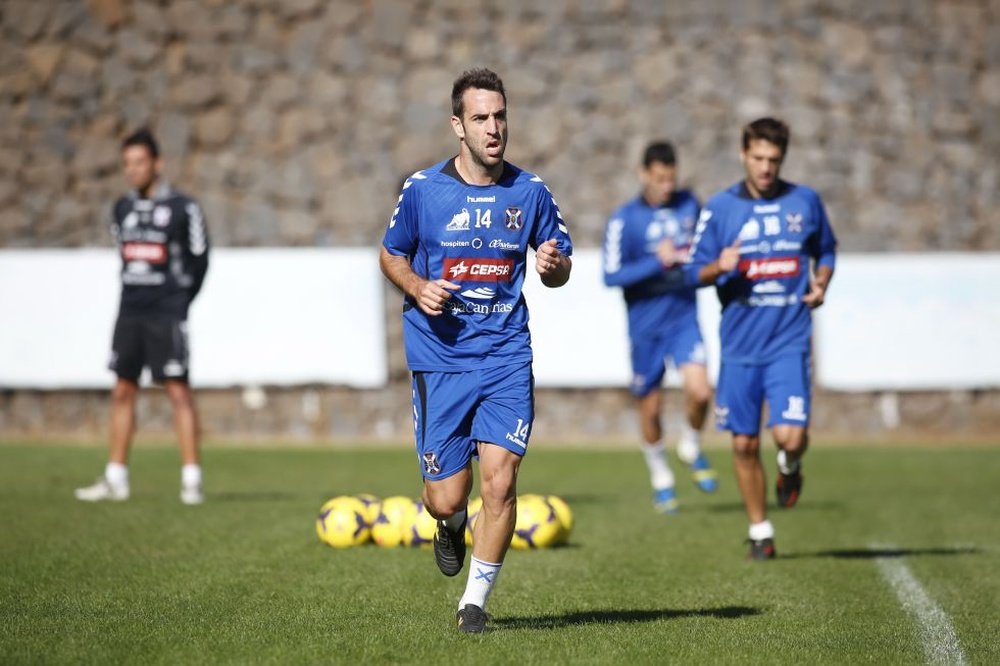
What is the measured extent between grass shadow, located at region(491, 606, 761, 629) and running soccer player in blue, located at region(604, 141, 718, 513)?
200 inches

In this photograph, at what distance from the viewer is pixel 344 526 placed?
9.36m

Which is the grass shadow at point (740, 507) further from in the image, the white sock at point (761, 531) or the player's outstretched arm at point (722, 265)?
the player's outstretched arm at point (722, 265)

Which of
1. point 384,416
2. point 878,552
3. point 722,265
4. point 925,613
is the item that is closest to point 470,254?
point 722,265

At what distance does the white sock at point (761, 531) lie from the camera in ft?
30.3

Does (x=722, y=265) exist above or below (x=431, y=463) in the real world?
above

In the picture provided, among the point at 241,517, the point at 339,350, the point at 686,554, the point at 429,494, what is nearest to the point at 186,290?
the point at 241,517

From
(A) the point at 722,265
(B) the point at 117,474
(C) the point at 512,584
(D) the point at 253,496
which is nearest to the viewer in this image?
(C) the point at 512,584

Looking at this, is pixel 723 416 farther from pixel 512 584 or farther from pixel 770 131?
pixel 512 584

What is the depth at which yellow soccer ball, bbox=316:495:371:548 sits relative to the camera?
9.34 meters

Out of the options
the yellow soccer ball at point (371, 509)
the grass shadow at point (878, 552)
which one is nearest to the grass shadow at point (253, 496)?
the yellow soccer ball at point (371, 509)

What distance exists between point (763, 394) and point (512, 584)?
228 cm

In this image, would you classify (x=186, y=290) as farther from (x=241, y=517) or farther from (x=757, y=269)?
(x=757, y=269)

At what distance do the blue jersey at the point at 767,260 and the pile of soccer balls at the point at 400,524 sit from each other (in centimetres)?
156

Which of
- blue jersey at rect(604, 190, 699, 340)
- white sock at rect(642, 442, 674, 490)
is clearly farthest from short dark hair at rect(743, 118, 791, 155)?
white sock at rect(642, 442, 674, 490)
